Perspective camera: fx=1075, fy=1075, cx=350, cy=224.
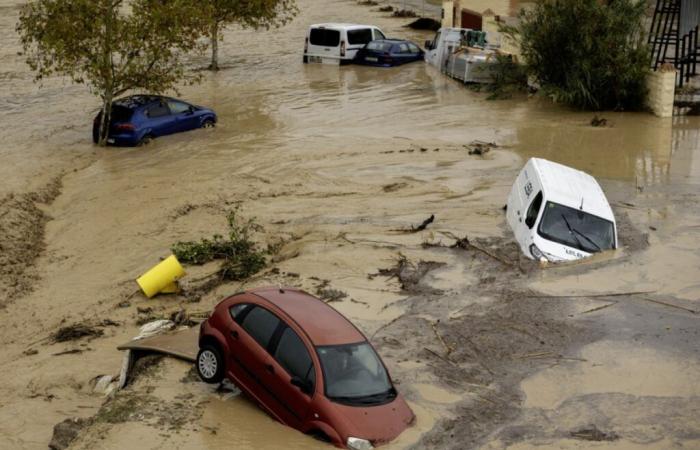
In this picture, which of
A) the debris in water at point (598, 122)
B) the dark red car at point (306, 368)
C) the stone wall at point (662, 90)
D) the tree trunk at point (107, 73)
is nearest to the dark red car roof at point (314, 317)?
the dark red car at point (306, 368)

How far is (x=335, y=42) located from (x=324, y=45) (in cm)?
49

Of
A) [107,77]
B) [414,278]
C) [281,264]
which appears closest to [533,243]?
[414,278]

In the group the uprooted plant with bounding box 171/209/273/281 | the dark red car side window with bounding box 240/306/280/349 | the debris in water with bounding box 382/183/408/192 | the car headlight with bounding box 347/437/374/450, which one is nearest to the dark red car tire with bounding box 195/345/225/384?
the dark red car side window with bounding box 240/306/280/349

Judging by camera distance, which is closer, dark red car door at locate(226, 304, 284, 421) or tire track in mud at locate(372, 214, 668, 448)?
dark red car door at locate(226, 304, 284, 421)

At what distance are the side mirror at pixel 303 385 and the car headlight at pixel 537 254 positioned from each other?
261 inches

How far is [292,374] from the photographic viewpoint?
36.0ft

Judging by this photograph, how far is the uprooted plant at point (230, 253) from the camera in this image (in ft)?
54.9

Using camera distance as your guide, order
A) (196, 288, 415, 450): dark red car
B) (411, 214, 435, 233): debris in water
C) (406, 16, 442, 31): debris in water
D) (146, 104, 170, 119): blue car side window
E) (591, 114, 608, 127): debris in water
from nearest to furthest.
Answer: (196, 288, 415, 450): dark red car → (411, 214, 435, 233): debris in water → (146, 104, 170, 119): blue car side window → (591, 114, 608, 127): debris in water → (406, 16, 442, 31): debris in water

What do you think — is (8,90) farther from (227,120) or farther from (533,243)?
(533,243)

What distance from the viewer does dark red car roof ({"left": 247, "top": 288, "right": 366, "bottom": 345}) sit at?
11.2 meters

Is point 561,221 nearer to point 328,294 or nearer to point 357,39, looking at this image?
point 328,294

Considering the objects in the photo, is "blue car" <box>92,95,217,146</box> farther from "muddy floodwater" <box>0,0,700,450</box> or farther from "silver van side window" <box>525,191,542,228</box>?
"silver van side window" <box>525,191,542,228</box>

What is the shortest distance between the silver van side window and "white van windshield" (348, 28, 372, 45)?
22315 millimetres

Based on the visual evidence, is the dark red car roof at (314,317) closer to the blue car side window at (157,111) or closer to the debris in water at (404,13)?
the blue car side window at (157,111)
